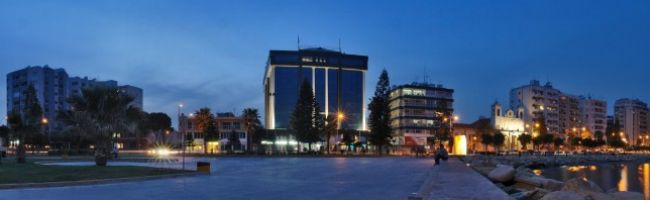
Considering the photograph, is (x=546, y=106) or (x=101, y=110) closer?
(x=101, y=110)

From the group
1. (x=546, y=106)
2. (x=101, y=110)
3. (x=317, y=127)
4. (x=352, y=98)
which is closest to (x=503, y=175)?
(x=101, y=110)

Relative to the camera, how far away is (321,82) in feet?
516

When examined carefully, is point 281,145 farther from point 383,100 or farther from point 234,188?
point 234,188

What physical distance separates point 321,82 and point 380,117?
63.3 metres

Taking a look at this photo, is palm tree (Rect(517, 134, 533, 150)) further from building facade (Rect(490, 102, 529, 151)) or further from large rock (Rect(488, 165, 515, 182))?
large rock (Rect(488, 165, 515, 182))

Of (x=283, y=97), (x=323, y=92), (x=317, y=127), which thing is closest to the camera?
(x=317, y=127)

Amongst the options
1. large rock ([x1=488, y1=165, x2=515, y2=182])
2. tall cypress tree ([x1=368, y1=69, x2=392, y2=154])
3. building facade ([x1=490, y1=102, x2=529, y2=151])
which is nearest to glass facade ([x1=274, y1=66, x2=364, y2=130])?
building facade ([x1=490, y1=102, x2=529, y2=151])

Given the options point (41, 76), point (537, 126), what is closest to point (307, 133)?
point (537, 126)

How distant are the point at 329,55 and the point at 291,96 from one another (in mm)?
15545

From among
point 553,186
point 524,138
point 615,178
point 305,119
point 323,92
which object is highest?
point 323,92

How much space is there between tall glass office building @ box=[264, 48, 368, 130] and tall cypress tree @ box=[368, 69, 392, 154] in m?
53.9

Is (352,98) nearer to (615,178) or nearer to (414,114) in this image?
(414,114)

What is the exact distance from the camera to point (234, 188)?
69.6ft

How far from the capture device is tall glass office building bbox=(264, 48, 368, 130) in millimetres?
153750
